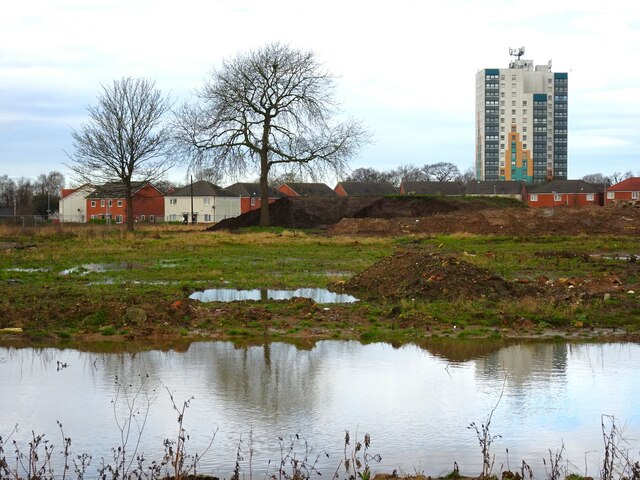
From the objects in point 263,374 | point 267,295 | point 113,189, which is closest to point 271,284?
point 267,295

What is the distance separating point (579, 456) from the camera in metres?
8.05

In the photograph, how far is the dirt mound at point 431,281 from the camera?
60.6 feet

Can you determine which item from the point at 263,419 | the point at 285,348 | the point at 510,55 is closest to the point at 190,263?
the point at 285,348

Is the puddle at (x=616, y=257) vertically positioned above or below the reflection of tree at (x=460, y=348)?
above

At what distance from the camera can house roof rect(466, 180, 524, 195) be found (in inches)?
5276

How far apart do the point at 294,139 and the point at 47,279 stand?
114ft

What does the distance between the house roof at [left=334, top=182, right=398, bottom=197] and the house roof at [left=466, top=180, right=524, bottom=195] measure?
526 inches

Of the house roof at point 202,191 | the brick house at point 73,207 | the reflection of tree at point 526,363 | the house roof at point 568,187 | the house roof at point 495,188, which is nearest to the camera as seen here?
the reflection of tree at point 526,363

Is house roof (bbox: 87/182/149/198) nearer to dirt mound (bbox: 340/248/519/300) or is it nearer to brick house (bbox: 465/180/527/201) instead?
dirt mound (bbox: 340/248/519/300)

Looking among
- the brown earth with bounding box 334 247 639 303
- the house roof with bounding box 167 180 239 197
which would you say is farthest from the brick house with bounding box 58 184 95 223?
the brown earth with bounding box 334 247 639 303

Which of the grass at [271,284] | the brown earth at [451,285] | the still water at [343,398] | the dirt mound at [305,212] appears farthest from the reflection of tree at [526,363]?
the dirt mound at [305,212]

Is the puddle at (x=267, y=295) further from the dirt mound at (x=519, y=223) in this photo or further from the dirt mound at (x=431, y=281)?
the dirt mound at (x=519, y=223)

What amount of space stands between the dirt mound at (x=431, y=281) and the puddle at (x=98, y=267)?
33.3ft

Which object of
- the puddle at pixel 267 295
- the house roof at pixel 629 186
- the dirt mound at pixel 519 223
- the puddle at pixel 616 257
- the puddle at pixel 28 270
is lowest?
the puddle at pixel 267 295
